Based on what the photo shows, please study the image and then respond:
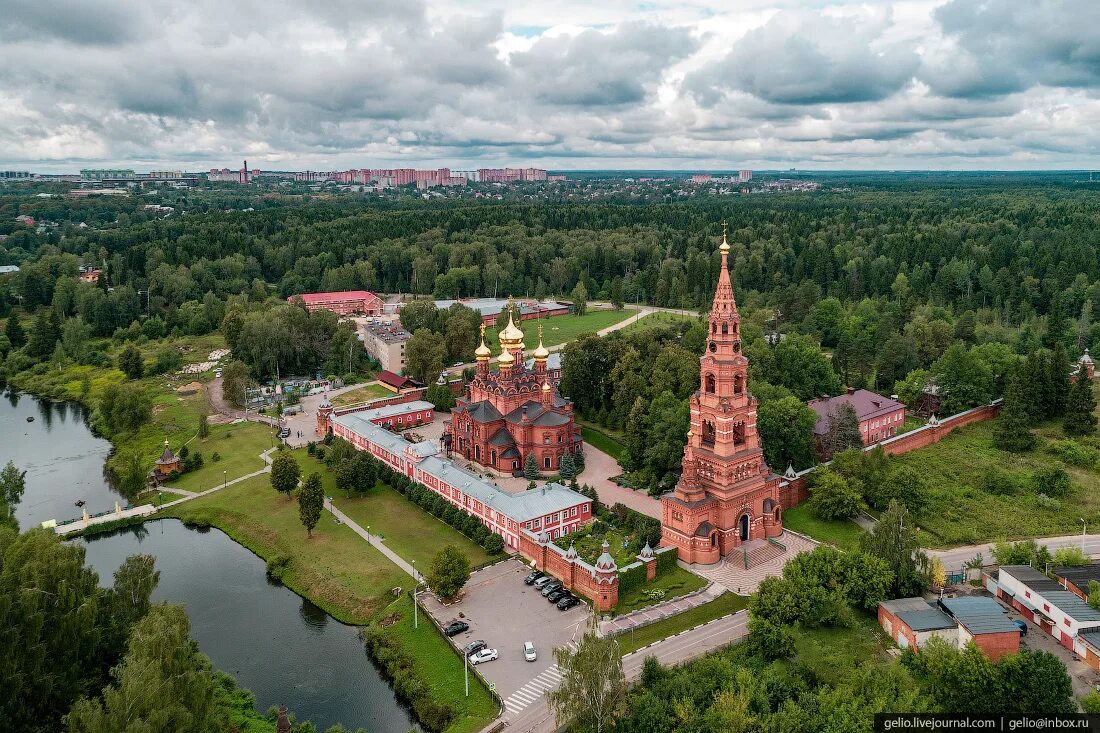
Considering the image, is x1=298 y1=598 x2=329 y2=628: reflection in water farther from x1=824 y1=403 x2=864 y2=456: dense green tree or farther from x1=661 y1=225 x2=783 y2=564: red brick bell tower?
x1=824 y1=403 x2=864 y2=456: dense green tree

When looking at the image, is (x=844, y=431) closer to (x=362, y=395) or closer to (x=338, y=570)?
(x=338, y=570)

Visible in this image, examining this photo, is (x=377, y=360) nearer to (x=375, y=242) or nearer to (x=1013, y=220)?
(x=375, y=242)

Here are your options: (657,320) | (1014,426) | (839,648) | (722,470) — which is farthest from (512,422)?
(657,320)

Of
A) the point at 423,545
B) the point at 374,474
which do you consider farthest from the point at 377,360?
the point at 423,545

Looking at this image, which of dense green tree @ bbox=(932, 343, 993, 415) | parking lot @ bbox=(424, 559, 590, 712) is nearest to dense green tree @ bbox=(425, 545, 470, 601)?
parking lot @ bbox=(424, 559, 590, 712)

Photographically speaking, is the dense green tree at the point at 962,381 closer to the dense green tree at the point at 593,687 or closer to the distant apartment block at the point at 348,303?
the dense green tree at the point at 593,687
